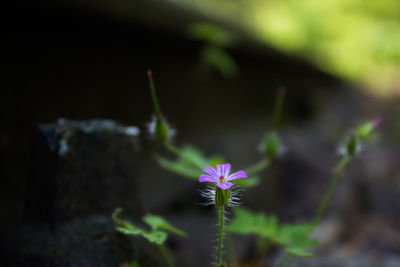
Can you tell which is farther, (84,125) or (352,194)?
(352,194)

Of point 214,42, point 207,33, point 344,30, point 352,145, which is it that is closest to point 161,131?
point 352,145

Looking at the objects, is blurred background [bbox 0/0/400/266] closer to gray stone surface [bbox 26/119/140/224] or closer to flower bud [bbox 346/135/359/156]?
gray stone surface [bbox 26/119/140/224]

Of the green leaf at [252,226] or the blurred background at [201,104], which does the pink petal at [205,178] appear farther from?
the blurred background at [201,104]

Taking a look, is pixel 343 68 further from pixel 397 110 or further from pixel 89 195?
pixel 89 195

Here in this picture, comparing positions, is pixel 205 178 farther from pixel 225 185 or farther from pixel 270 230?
pixel 270 230

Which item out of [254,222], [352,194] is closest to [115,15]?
[254,222]

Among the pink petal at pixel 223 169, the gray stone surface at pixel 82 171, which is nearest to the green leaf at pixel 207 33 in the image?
the gray stone surface at pixel 82 171

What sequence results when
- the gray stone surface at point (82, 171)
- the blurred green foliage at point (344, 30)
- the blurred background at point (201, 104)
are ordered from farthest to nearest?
the blurred green foliage at point (344, 30) → the blurred background at point (201, 104) → the gray stone surface at point (82, 171)
